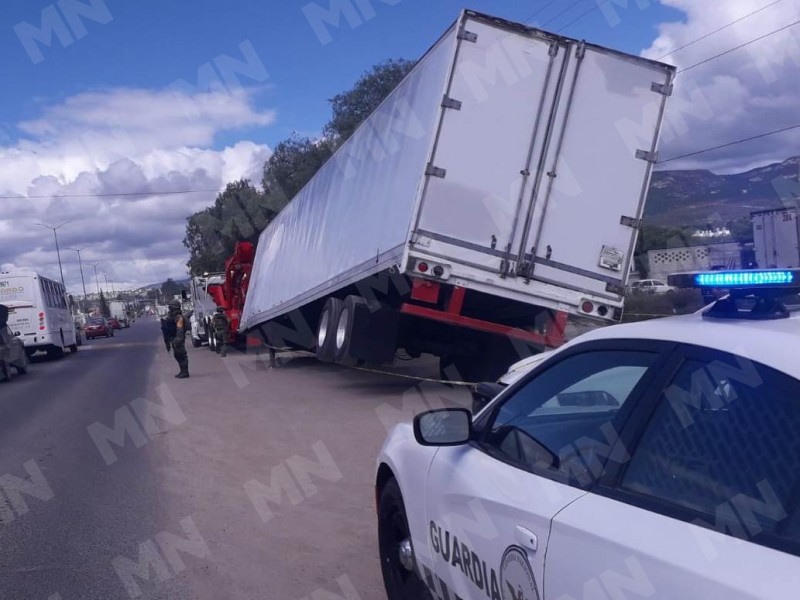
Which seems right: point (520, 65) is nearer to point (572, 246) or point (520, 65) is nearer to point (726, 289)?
point (572, 246)

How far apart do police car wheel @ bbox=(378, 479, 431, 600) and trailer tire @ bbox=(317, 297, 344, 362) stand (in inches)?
344

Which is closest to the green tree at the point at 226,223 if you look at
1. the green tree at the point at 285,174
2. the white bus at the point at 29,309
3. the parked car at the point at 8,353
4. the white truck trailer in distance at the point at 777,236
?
the green tree at the point at 285,174

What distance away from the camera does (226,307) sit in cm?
2720

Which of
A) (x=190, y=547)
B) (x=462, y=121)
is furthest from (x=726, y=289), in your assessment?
(x=462, y=121)

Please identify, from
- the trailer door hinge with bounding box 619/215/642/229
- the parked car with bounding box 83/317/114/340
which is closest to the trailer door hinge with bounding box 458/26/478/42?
the trailer door hinge with bounding box 619/215/642/229

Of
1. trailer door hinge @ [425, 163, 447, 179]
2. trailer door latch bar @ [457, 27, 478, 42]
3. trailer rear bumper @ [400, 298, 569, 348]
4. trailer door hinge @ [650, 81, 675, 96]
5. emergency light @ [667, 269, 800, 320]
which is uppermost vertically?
trailer door latch bar @ [457, 27, 478, 42]

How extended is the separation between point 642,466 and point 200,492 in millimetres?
5647

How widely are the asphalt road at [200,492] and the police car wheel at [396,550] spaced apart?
543mm

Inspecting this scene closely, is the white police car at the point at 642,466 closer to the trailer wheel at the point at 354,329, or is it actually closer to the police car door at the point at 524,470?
the police car door at the point at 524,470

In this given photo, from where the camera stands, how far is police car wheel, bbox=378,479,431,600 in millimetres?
4055

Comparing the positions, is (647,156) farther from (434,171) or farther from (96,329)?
(96,329)

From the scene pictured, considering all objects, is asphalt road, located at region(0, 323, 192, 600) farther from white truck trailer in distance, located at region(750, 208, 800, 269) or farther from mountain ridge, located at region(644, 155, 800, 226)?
mountain ridge, located at region(644, 155, 800, 226)

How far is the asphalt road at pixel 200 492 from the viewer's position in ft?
17.3

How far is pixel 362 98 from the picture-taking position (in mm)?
43875
